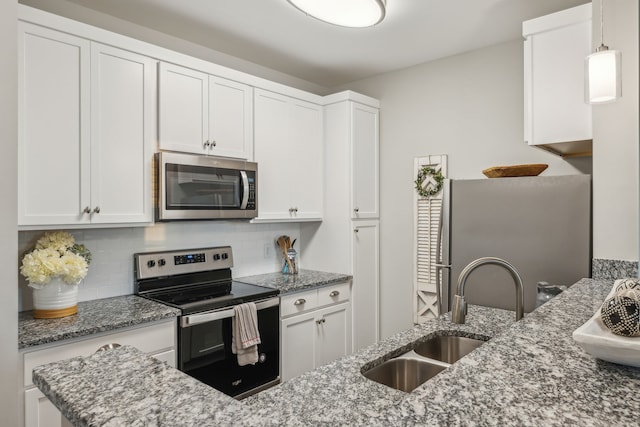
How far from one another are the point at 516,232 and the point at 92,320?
88.8 inches

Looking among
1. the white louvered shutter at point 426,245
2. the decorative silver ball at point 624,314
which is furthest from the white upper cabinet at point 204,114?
the decorative silver ball at point 624,314

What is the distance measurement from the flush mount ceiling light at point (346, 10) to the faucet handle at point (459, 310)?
4.71 feet

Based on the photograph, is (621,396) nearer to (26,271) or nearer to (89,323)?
(89,323)

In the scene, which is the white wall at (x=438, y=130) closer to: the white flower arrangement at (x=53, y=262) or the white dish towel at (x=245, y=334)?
the white dish towel at (x=245, y=334)

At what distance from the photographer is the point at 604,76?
55.6 inches

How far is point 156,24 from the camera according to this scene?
262cm

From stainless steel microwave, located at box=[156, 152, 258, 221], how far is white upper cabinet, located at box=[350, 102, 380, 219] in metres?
0.91

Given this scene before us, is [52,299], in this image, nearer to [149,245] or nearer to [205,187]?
[149,245]

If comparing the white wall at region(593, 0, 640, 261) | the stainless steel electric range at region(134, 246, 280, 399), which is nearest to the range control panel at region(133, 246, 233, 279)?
the stainless steel electric range at region(134, 246, 280, 399)

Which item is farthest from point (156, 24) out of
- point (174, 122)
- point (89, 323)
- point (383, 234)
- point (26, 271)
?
point (383, 234)

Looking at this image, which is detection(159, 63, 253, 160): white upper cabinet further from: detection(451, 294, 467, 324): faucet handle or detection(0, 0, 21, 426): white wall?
detection(451, 294, 467, 324): faucet handle

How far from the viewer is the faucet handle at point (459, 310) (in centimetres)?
169

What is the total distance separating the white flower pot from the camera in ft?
6.35

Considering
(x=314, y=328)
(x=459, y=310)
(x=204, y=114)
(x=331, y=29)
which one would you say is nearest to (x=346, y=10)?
(x=331, y=29)
